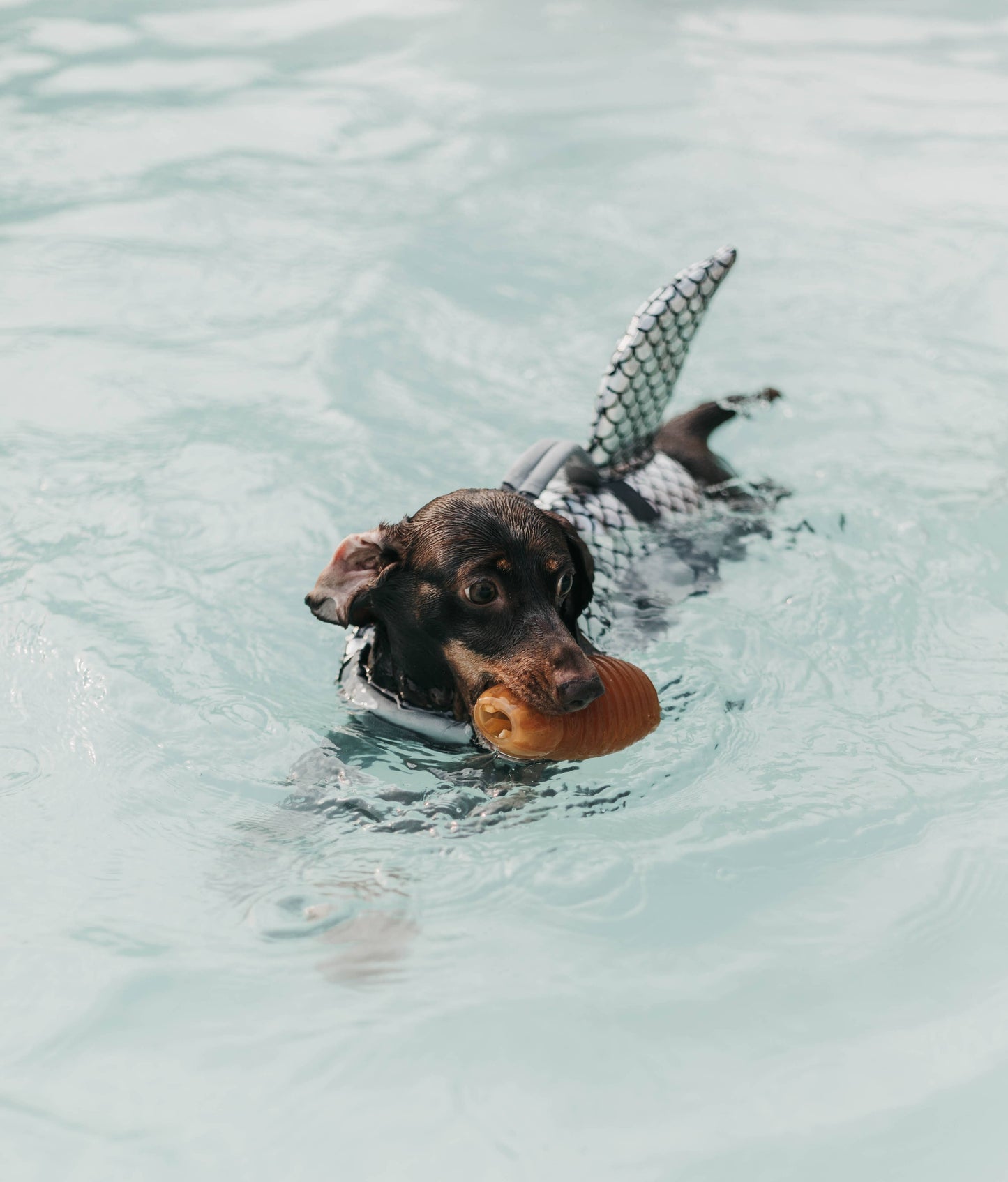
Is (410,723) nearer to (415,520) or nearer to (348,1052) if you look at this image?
(415,520)

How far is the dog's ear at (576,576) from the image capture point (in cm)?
353

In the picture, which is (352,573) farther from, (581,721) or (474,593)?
(581,721)

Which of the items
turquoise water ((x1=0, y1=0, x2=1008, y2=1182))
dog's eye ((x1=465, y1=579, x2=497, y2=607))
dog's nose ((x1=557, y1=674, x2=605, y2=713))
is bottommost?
turquoise water ((x1=0, y1=0, x2=1008, y2=1182))

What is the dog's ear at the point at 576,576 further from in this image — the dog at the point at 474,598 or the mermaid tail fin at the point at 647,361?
the mermaid tail fin at the point at 647,361

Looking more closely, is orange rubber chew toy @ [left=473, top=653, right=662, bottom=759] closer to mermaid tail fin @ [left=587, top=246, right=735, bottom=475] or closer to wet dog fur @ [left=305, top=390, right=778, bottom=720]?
wet dog fur @ [left=305, top=390, right=778, bottom=720]

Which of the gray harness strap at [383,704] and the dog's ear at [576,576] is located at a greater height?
the dog's ear at [576,576]

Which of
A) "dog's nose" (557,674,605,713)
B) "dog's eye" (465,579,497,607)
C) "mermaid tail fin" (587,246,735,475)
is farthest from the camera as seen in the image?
"mermaid tail fin" (587,246,735,475)

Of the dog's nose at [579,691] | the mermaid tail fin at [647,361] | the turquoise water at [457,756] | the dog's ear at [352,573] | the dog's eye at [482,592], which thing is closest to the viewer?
the turquoise water at [457,756]

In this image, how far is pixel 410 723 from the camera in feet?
11.9

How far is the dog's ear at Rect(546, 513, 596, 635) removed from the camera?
353 centimetres

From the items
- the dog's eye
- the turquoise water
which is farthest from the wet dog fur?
the turquoise water

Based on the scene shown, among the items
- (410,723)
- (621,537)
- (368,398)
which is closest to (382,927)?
→ (410,723)

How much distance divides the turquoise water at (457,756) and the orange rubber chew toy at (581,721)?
0.37 m

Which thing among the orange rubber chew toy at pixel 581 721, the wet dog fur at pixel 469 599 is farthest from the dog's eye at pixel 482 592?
the orange rubber chew toy at pixel 581 721
